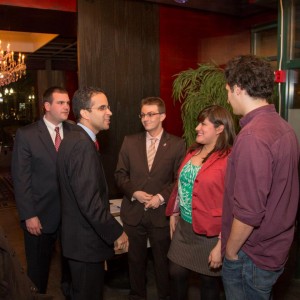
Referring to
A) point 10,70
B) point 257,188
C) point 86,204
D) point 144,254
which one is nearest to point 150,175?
point 144,254

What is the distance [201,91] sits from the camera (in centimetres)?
349

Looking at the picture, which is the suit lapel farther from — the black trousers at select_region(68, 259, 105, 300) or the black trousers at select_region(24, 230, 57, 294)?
the black trousers at select_region(68, 259, 105, 300)

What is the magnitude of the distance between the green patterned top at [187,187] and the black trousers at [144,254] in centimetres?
49

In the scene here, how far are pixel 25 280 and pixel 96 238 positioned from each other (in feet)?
2.50

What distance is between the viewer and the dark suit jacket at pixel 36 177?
2.71m

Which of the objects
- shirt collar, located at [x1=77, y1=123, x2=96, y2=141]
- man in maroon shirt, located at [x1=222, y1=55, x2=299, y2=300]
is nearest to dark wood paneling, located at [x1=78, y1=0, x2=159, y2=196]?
shirt collar, located at [x1=77, y1=123, x2=96, y2=141]

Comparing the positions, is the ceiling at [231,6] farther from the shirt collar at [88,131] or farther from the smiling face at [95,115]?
the shirt collar at [88,131]

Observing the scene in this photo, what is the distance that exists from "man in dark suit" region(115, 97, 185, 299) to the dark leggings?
0.40m

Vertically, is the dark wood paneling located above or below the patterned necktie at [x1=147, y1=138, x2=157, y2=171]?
above

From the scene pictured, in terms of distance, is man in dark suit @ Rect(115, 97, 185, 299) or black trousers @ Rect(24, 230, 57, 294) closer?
black trousers @ Rect(24, 230, 57, 294)

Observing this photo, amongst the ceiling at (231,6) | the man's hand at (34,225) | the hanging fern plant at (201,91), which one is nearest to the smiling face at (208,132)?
the hanging fern plant at (201,91)

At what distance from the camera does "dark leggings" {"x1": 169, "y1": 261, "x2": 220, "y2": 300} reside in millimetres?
Result: 2484

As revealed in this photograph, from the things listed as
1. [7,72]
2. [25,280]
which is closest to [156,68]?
[25,280]

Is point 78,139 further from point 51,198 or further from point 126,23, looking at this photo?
point 126,23
